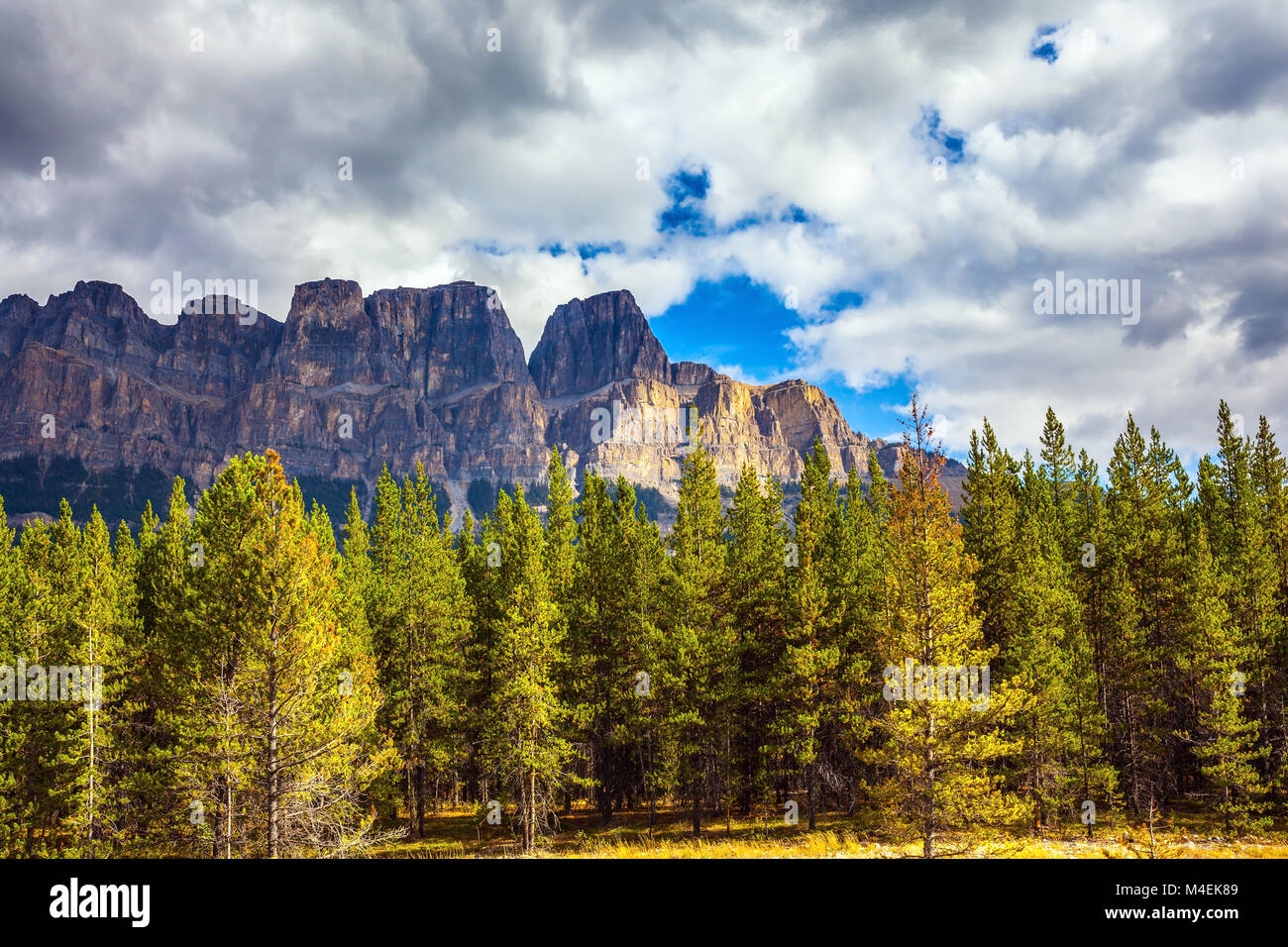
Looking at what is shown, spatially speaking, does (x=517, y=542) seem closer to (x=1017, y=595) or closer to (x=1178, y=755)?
(x=1017, y=595)

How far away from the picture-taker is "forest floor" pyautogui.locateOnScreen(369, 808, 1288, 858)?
79.6 feet

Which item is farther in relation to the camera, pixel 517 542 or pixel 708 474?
pixel 708 474

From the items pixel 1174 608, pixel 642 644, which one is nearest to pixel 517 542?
pixel 642 644

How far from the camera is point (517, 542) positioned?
117 feet

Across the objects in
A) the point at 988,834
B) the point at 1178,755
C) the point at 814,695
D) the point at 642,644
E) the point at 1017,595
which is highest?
the point at 1017,595

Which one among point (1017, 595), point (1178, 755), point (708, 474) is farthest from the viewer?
point (1178, 755)

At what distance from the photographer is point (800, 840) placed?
31.3 m

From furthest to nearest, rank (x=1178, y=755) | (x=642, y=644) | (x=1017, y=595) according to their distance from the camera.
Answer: (x=1178, y=755), (x=642, y=644), (x=1017, y=595)

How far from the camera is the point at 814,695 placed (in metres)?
35.2

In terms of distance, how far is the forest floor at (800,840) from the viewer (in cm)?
2425
